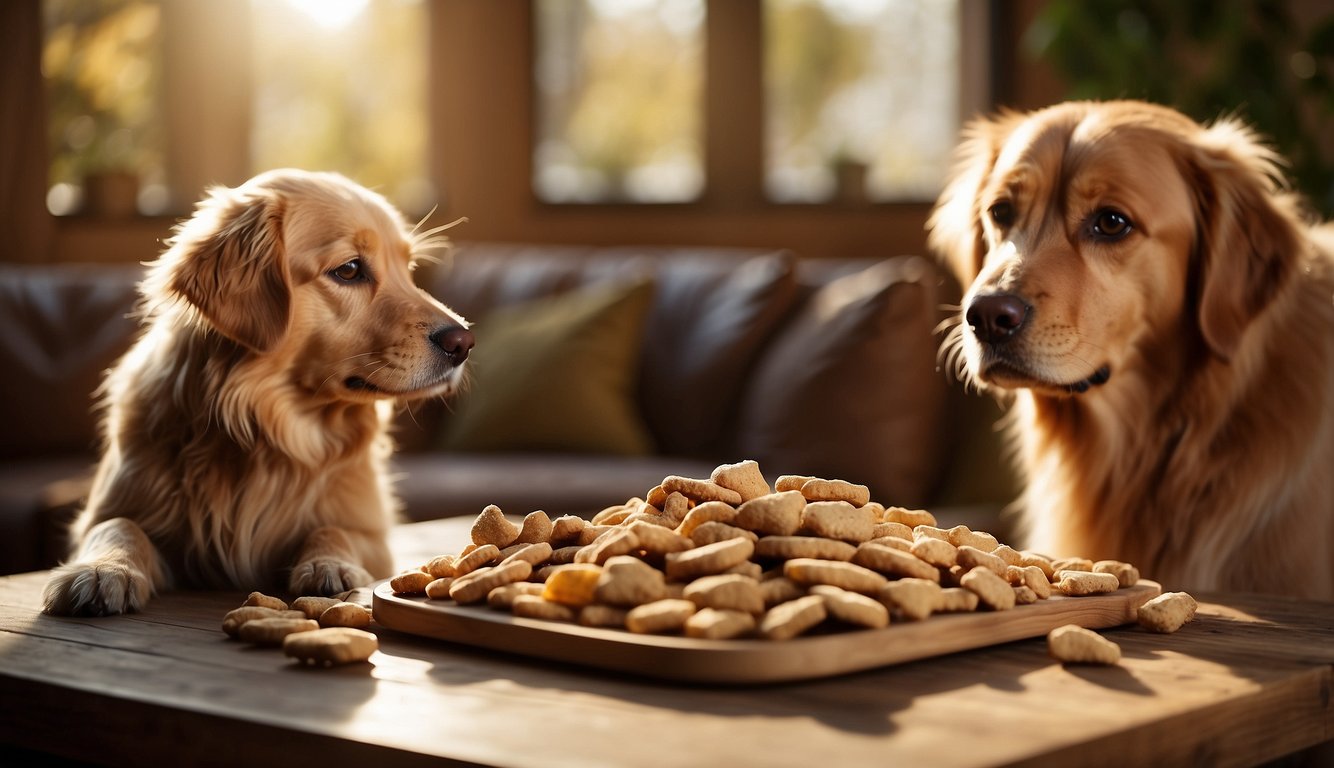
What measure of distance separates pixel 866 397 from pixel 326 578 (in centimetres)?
190

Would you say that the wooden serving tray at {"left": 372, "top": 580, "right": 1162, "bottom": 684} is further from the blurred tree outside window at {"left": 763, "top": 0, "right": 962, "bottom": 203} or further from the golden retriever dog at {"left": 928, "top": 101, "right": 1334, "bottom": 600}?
the blurred tree outside window at {"left": 763, "top": 0, "right": 962, "bottom": 203}

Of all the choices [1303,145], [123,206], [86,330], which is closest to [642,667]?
[86,330]

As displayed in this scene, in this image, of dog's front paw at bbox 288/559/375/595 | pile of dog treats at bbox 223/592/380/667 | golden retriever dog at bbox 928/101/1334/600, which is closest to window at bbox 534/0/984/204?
golden retriever dog at bbox 928/101/1334/600

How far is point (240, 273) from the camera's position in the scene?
6.29 feet

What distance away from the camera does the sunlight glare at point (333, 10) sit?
19.5 ft

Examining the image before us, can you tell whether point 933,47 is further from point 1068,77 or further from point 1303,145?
point 1303,145

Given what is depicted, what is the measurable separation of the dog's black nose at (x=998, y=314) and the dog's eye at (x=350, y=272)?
969mm

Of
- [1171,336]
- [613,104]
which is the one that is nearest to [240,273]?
[1171,336]

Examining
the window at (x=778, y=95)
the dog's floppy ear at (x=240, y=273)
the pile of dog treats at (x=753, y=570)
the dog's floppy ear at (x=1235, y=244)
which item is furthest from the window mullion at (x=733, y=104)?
the pile of dog treats at (x=753, y=570)

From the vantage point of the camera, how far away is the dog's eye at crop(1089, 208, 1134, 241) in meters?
2.15

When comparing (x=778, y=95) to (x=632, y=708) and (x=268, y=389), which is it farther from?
(x=632, y=708)

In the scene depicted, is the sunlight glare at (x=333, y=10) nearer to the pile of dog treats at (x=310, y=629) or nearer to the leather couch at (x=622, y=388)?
the leather couch at (x=622, y=388)

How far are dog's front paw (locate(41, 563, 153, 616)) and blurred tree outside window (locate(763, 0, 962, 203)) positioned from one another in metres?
4.72

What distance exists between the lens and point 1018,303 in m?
2.03
